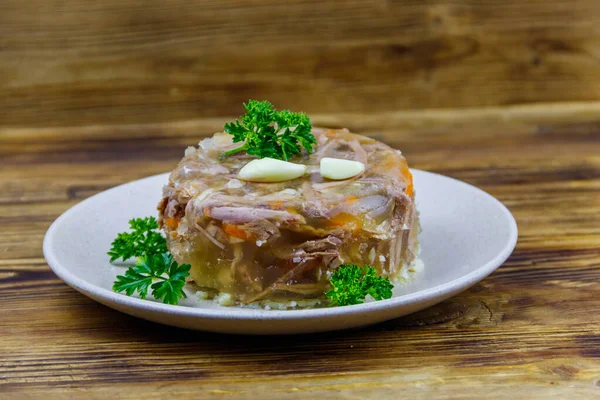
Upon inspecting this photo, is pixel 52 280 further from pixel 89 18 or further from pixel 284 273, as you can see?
pixel 89 18

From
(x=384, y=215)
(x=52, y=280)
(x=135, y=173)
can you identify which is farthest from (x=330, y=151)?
(x=135, y=173)

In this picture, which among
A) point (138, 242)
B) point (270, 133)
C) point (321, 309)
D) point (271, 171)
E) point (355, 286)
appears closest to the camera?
point (321, 309)

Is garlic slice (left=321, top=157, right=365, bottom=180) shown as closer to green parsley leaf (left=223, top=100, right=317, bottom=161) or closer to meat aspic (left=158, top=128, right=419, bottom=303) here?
meat aspic (left=158, top=128, right=419, bottom=303)

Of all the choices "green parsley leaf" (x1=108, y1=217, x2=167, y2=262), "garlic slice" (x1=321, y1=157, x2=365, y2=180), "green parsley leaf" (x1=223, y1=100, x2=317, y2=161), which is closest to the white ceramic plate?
"green parsley leaf" (x1=108, y1=217, x2=167, y2=262)

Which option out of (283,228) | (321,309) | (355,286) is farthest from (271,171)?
(321,309)

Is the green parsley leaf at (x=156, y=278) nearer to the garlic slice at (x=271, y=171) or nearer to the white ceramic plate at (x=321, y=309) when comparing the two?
the white ceramic plate at (x=321, y=309)

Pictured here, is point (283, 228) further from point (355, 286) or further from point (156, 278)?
point (156, 278)
